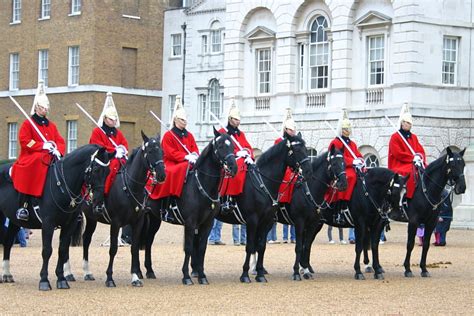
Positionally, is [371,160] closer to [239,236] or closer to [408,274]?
[239,236]

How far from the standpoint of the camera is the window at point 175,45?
62.2 m

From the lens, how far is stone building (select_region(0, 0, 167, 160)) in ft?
198

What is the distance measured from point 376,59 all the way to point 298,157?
25793mm

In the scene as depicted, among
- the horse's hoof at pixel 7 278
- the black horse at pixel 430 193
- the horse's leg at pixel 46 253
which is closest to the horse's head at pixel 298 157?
the black horse at pixel 430 193

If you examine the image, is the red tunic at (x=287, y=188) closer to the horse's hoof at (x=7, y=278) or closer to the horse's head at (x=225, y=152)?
the horse's head at (x=225, y=152)

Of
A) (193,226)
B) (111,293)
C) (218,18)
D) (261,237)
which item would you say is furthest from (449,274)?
(218,18)

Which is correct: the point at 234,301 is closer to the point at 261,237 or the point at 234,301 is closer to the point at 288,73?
the point at 261,237

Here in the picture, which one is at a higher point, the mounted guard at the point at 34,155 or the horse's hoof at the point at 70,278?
the mounted guard at the point at 34,155

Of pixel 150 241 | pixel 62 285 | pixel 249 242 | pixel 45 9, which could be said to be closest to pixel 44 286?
pixel 62 285

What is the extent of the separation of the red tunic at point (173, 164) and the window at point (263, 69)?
2896cm

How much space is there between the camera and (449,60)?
1799 inches

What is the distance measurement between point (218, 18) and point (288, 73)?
36.9ft

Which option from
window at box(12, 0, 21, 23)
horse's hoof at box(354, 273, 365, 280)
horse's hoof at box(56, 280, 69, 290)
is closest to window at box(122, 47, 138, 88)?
window at box(12, 0, 21, 23)

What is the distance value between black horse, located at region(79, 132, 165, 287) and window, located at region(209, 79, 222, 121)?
3897 centimetres
